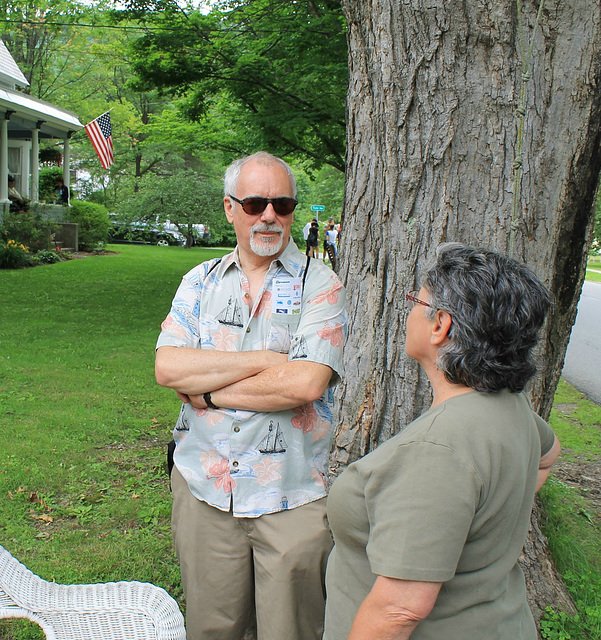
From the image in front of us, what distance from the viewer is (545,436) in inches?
77.7

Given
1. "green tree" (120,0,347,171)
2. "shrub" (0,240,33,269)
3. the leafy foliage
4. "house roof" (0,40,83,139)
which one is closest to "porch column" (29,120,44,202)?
"house roof" (0,40,83,139)

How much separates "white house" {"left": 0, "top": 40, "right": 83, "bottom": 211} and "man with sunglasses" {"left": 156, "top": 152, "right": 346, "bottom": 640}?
19.5 m

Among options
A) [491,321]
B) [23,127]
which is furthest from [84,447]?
[23,127]

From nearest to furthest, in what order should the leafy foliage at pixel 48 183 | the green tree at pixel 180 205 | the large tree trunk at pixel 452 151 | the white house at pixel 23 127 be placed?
the large tree trunk at pixel 452 151 < the white house at pixel 23 127 < the leafy foliage at pixel 48 183 < the green tree at pixel 180 205

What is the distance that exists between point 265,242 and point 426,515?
4.46 feet

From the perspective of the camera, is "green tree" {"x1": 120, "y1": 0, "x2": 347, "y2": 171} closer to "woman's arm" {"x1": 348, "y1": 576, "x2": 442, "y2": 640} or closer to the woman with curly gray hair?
the woman with curly gray hair

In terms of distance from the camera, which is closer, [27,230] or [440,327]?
[440,327]

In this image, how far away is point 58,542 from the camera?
3.97 m

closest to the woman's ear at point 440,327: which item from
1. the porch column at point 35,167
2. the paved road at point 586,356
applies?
the paved road at point 586,356

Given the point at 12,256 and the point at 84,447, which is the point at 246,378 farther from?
the point at 12,256

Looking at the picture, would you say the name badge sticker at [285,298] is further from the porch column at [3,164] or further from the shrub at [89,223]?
the shrub at [89,223]

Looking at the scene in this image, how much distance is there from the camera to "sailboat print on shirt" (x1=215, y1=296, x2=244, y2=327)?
2.53 metres

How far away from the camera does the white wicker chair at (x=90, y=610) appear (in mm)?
2375

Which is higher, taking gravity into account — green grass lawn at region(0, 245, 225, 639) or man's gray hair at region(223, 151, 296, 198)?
man's gray hair at region(223, 151, 296, 198)
